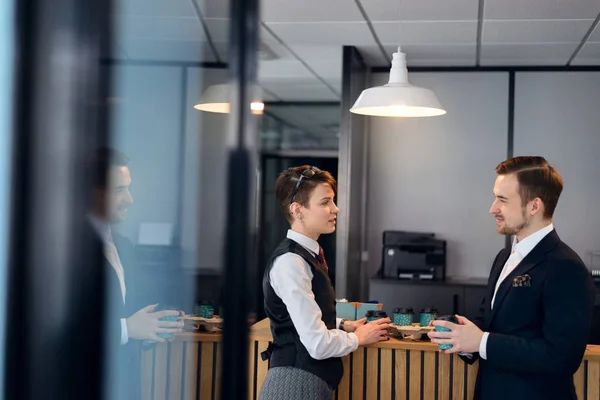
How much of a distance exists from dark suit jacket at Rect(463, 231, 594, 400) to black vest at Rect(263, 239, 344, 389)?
20.9 inches

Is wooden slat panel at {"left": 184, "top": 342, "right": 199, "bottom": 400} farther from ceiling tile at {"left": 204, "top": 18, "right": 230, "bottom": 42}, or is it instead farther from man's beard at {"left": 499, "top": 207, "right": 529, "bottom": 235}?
→ man's beard at {"left": 499, "top": 207, "right": 529, "bottom": 235}

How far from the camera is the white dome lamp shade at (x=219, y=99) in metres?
0.99

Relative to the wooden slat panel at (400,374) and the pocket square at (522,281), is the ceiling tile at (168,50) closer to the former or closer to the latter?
the pocket square at (522,281)

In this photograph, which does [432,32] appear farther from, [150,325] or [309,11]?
[150,325]

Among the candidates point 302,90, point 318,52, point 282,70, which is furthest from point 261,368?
point 302,90

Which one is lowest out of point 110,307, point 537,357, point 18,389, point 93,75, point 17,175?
point 537,357

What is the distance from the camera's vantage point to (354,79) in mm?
5598

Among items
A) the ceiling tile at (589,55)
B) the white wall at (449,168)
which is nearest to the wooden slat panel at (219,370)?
the ceiling tile at (589,55)

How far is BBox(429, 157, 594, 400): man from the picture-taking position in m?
2.23

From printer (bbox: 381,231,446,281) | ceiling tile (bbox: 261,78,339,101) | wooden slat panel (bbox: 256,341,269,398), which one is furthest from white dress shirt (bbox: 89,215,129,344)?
ceiling tile (bbox: 261,78,339,101)

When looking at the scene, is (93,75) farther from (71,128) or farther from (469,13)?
(469,13)

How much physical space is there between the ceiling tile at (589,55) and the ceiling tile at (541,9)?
89 cm

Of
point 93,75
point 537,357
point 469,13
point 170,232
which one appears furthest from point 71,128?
point 469,13

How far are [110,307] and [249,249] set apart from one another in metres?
0.19
